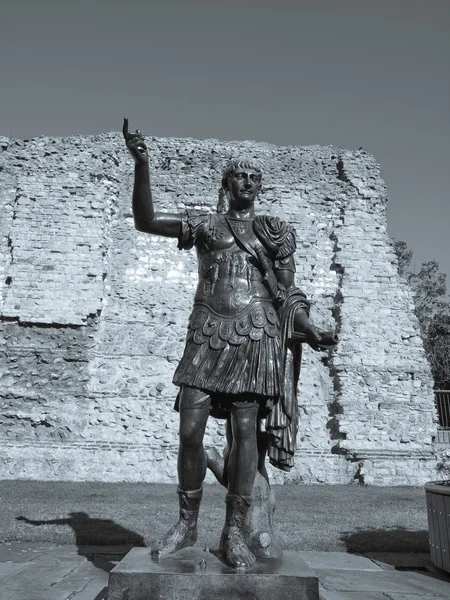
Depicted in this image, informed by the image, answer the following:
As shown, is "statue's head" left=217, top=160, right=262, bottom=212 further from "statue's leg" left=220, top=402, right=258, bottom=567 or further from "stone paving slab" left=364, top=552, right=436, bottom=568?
"stone paving slab" left=364, top=552, right=436, bottom=568

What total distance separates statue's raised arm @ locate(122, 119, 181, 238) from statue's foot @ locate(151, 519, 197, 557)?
1575mm

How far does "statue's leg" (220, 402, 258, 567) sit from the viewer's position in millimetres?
2803

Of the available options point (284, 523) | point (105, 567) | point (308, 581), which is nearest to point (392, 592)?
point (308, 581)

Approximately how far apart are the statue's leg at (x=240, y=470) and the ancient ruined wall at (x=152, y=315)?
317 inches

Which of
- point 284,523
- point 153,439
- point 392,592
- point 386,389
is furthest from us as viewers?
point 386,389

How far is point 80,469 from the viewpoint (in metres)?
10.3

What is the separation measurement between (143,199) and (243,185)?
2.03 ft

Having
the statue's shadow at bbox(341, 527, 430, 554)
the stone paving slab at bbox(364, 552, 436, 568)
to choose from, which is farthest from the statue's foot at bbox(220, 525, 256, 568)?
the statue's shadow at bbox(341, 527, 430, 554)

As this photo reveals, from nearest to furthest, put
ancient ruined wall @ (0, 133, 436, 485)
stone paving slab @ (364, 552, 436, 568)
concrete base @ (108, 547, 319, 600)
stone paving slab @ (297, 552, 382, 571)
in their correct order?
1. concrete base @ (108, 547, 319, 600)
2. stone paving slab @ (297, 552, 382, 571)
3. stone paving slab @ (364, 552, 436, 568)
4. ancient ruined wall @ (0, 133, 436, 485)

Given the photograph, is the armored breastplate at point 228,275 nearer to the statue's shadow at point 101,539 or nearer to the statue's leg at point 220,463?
the statue's leg at point 220,463

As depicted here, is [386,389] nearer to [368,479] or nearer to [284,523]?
[368,479]

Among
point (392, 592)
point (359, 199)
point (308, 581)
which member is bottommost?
point (392, 592)

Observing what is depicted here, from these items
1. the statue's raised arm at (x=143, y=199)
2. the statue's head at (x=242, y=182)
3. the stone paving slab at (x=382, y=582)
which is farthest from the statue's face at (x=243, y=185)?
the stone paving slab at (x=382, y=582)

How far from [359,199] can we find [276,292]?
447 inches
